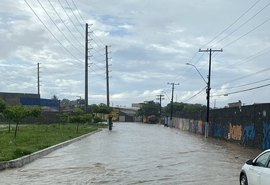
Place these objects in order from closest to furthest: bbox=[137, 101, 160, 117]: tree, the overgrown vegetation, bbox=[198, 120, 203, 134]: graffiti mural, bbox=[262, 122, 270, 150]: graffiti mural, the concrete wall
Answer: the overgrown vegetation → bbox=[262, 122, 270, 150]: graffiti mural → the concrete wall → bbox=[198, 120, 203, 134]: graffiti mural → bbox=[137, 101, 160, 117]: tree

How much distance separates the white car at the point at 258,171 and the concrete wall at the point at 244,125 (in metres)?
19.8

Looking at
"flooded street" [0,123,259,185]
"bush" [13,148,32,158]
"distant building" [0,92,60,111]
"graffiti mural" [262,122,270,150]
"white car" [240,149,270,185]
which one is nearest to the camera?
"white car" [240,149,270,185]

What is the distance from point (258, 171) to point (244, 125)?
93.9 ft

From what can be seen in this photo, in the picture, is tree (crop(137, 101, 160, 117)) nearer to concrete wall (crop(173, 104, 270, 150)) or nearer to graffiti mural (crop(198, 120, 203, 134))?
graffiti mural (crop(198, 120, 203, 134))

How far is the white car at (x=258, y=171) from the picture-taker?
10734mm

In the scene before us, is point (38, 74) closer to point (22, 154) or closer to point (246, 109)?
point (246, 109)

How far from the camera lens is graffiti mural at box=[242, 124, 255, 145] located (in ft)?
119

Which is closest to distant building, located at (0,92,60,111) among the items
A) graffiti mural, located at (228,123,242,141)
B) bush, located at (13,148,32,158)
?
graffiti mural, located at (228,123,242,141)

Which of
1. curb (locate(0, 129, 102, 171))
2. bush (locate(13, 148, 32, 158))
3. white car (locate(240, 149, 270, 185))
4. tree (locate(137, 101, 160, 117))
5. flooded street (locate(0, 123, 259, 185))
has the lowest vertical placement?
flooded street (locate(0, 123, 259, 185))

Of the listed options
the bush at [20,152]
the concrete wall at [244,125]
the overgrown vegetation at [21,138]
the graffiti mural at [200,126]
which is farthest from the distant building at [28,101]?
the bush at [20,152]

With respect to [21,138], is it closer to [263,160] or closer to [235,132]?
[235,132]

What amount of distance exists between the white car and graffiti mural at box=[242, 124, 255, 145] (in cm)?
2433

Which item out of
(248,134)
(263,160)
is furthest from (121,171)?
(248,134)

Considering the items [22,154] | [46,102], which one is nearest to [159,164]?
[22,154]
